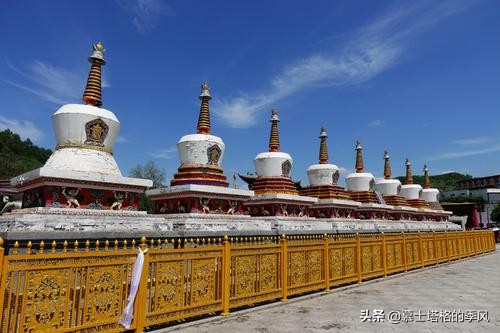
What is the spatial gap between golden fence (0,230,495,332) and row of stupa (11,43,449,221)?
7.10 ft

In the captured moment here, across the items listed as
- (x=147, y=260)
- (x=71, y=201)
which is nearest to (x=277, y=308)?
(x=147, y=260)

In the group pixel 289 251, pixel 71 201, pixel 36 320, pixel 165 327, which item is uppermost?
pixel 71 201

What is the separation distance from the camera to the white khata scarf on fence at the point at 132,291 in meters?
6.00

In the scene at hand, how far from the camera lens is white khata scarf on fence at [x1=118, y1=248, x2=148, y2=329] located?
5996 millimetres

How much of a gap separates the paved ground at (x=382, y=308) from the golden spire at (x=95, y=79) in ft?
31.6

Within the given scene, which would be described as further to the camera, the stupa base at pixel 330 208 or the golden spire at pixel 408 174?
the golden spire at pixel 408 174

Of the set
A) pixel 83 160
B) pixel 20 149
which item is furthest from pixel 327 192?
pixel 20 149

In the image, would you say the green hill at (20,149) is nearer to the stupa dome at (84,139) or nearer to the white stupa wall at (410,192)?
the white stupa wall at (410,192)

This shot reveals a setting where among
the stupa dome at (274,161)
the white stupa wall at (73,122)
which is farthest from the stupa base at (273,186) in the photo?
the white stupa wall at (73,122)

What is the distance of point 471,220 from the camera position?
54312mm

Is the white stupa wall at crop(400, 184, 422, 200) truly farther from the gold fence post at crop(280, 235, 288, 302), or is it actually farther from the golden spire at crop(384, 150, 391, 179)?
the gold fence post at crop(280, 235, 288, 302)

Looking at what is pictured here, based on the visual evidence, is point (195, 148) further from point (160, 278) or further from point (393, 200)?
point (393, 200)

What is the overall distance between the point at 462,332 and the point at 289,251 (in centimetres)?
374

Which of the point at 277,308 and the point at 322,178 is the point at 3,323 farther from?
the point at 322,178
